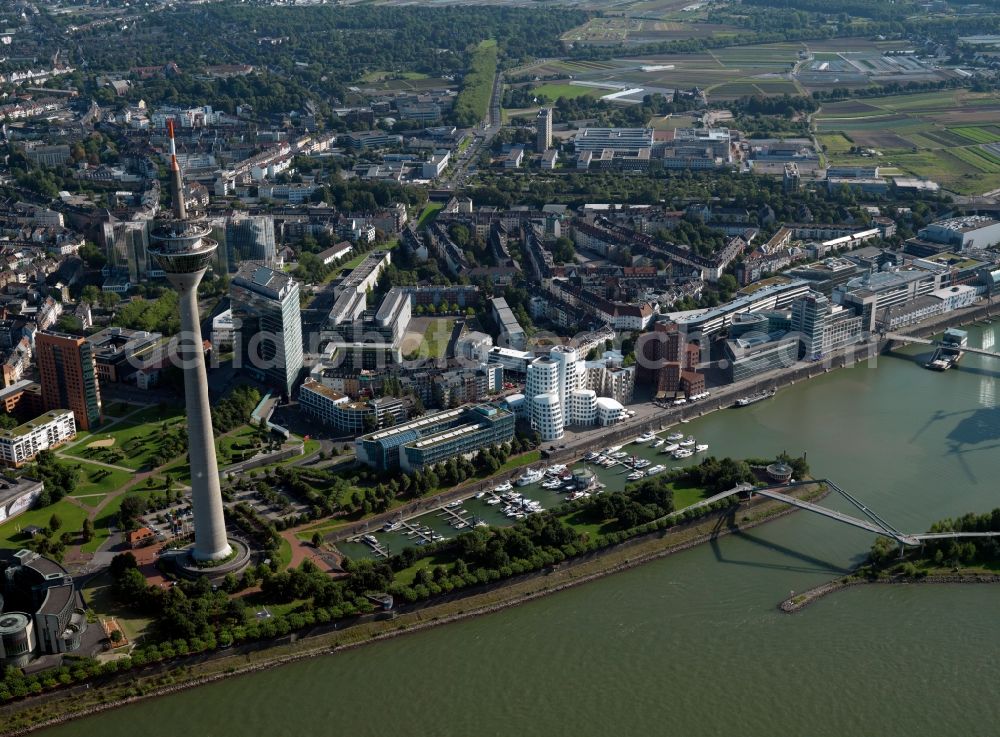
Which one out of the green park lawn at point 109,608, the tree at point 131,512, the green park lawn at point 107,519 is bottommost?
the green park lawn at point 109,608

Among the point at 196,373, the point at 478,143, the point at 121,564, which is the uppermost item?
the point at 196,373

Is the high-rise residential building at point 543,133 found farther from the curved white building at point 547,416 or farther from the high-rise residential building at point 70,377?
the high-rise residential building at point 70,377

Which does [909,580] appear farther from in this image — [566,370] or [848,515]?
[566,370]

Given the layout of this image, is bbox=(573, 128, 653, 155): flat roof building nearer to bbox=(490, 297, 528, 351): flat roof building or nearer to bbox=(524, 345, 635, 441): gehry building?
bbox=(490, 297, 528, 351): flat roof building

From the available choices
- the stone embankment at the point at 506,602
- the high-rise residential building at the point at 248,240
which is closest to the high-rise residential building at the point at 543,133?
the high-rise residential building at the point at 248,240

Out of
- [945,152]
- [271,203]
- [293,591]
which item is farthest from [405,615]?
[945,152]

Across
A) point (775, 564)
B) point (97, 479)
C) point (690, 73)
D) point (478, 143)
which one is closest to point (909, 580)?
point (775, 564)

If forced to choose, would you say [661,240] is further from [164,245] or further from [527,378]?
[164,245]
